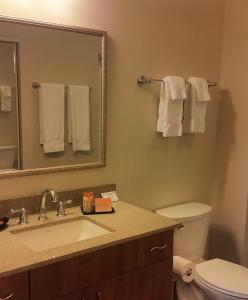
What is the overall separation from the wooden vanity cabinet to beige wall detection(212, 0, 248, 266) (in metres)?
1.10

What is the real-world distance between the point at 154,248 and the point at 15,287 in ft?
2.31

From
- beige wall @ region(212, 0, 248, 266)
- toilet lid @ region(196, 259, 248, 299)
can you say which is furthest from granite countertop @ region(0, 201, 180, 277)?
beige wall @ region(212, 0, 248, 266)

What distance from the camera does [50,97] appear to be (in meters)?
1.92

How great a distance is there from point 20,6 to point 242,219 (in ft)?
6.96

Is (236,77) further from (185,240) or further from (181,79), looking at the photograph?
(185,240)

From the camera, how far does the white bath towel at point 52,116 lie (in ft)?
6.22

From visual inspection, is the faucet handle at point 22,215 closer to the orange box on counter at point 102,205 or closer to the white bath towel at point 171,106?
the orange box on counter at point 102,205

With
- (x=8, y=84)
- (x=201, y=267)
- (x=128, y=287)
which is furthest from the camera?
(x=201, y=267)

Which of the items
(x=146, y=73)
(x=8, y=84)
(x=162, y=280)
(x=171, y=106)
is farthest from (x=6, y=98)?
(x=162, y=280)

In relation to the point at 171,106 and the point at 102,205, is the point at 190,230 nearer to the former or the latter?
the point at 102,205

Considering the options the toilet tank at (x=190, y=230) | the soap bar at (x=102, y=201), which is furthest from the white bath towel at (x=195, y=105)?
the soap bar at (x=102, y=201)

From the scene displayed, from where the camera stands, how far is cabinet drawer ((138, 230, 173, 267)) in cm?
166

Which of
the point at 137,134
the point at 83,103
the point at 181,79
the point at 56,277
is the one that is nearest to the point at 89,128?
the point at 83,103

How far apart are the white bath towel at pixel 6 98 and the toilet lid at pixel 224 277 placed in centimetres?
151
